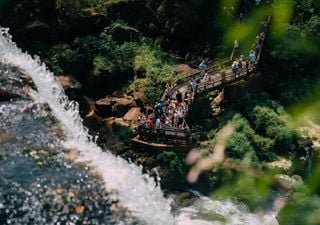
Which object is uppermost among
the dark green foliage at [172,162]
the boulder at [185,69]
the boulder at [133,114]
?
the boulder at [185,69]

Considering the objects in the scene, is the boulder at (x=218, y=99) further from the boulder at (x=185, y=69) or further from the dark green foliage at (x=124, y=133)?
the dark green foliage at (x=124, y=133)

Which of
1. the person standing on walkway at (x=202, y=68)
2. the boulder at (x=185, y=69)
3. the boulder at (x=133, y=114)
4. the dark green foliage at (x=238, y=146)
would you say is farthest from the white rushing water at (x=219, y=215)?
the boulder at (x=185, y=69)

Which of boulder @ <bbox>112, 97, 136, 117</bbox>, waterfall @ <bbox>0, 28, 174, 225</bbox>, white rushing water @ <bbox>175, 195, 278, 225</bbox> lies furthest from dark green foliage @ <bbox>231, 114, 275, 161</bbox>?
waterfall @ <bbox>0, 28, 174, 225</bbox>

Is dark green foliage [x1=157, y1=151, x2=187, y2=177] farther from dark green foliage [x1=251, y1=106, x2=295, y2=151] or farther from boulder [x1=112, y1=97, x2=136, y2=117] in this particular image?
dark green foliage [x1=251, y1=106, x2=295, y2=151]

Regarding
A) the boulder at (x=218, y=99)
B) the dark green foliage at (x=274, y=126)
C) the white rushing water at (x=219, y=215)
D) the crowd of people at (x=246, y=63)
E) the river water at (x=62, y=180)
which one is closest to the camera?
the river water at (x=62, y=180)

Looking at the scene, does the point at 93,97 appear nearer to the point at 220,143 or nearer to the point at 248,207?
the point at 220,143

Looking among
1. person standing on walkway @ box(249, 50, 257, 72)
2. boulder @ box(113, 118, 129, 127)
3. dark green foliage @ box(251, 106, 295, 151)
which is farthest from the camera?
person standing on walkway @ box(249, 50, 257, 72)
